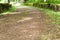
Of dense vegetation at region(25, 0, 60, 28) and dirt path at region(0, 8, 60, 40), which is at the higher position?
dirt path at region(0, 8, 60, 40)

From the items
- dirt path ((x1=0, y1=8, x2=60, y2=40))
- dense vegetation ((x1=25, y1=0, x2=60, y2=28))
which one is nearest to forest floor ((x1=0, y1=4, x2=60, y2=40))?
dirt path ((x1=0, y1=8, x2=60, y2=40))

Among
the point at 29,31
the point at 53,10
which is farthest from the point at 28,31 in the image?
the point at 53,10

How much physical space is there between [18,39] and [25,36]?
2.17ft

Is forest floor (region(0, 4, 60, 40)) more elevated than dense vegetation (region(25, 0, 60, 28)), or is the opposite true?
forest floor (region(0, 4, 60, 40))

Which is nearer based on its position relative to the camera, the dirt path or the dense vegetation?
the dirt path

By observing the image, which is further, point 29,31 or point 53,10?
point 53,10

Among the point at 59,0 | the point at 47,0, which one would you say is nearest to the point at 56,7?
the point at 59,0

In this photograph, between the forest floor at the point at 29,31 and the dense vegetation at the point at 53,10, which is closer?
the forest floor at the point at 29,31

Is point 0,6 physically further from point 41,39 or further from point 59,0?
point 41,39

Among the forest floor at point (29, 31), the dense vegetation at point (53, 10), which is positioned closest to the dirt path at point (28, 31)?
the forest floor at point (29, 31)

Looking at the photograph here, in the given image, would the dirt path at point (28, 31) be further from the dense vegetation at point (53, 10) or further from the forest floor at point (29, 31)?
the dense vegetation at point (53, 10)

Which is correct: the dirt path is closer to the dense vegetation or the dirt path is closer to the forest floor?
the forest floor

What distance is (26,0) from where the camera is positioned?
60844 millimetres

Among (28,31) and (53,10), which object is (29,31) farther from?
(53,10)
